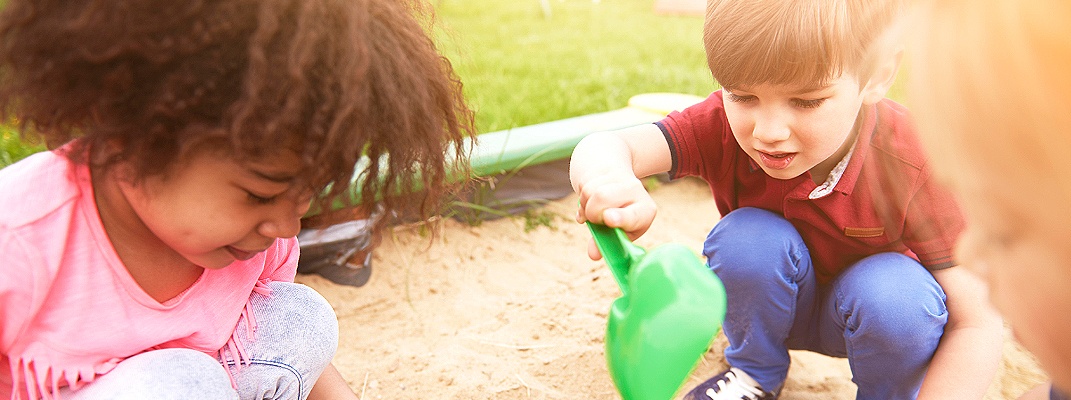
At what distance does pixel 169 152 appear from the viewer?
0.82 m

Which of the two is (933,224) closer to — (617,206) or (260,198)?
(617,206)

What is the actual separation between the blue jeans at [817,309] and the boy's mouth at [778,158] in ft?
0.42

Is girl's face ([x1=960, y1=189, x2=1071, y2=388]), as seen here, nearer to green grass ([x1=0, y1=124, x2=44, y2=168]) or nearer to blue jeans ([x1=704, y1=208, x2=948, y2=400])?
blue jeans ([x1=704, y1=208, x2=948, y2=400])

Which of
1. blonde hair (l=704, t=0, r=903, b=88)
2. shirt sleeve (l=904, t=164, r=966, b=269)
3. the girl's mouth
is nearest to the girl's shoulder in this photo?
the girl's mouth

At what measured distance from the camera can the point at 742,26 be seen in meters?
1.10

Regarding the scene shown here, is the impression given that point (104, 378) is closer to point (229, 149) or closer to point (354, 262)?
point (229, 149)

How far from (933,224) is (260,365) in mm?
943

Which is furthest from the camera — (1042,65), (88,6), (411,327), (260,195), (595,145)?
(411,327)

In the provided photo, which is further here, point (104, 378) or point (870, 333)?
point (870, 333)

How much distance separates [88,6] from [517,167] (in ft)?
4.10

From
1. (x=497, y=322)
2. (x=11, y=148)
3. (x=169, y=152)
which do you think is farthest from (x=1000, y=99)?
(x=11, y=148)

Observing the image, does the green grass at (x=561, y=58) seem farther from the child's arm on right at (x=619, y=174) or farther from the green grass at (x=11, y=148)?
the green grass at (x=11, y=148)

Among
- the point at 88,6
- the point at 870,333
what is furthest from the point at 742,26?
the point at 88,6

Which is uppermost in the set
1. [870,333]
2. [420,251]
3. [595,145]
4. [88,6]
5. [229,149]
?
[88,6]
